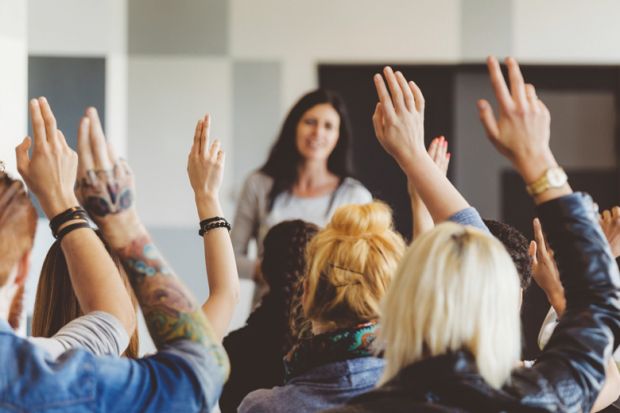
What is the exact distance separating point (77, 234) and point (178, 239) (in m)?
3.90

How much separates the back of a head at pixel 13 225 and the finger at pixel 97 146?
0.46 ft

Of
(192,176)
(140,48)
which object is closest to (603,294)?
(192,176)

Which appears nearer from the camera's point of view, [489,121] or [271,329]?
[489,121]

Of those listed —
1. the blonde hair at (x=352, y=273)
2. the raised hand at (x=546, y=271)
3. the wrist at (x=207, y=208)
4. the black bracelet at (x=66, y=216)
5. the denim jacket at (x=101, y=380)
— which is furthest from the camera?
the raised hand at (x=546, y=271)

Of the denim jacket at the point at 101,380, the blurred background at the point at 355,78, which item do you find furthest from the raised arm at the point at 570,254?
the blurred background at the point at 355,78

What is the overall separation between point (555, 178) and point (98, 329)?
26.1 inches

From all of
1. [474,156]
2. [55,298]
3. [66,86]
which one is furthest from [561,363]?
[474,156]

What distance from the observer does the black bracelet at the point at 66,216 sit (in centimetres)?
117

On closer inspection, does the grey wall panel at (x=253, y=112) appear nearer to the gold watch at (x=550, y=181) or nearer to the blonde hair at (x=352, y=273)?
the blonde hair at (x=352, y=273)

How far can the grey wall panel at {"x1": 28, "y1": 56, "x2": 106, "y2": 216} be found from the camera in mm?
4273

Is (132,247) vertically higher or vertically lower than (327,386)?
higher

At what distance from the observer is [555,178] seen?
1141 millimetres

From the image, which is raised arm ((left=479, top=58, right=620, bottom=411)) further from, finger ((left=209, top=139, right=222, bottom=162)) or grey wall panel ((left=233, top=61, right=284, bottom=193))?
grey wall panel ((left=233, top=61, right=284, bottom=193))

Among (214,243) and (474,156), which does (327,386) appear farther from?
(474,156)
